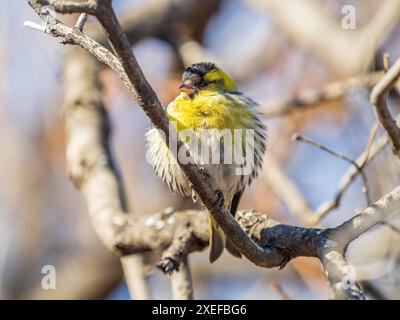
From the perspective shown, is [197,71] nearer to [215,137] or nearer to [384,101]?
[215,137]

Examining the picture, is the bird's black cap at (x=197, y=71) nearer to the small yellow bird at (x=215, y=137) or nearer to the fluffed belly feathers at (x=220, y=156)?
the small yellow bird at (x=215, y=137)

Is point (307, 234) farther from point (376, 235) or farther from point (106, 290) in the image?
point (106, 290)

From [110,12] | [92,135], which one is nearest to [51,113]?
[92,135]

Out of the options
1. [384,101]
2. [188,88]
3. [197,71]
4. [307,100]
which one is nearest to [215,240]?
[188,88]

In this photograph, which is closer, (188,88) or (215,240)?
(215,240)

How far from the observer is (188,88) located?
4090 millimetres

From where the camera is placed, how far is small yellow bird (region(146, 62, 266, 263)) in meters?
3.79

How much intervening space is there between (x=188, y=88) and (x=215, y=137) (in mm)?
464

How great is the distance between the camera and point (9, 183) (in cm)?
666

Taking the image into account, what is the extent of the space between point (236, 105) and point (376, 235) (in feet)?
4.15

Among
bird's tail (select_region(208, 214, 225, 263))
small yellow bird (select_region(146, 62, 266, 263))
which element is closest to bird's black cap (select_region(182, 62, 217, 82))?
small yellow bird (select_region(146, 62, 266, 263))

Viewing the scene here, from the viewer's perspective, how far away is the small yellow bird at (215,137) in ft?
12.5

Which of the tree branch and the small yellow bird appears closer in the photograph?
the tree branch

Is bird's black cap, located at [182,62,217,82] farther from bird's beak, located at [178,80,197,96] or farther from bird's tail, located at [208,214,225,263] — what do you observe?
bird's tail, located at [208,214,225,263]
